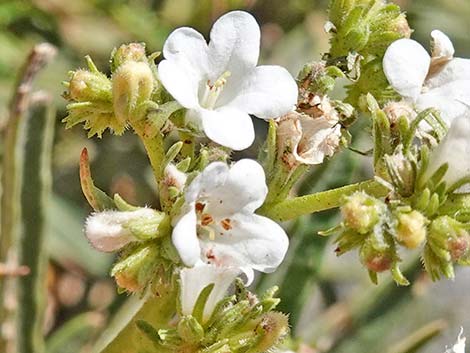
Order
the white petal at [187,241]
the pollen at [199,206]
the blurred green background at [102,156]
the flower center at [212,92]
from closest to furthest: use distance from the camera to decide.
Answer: the white petal at [187,241] < the pollen at [199,206] < the flower center at [212,92] < the blurred green background at [102,156]

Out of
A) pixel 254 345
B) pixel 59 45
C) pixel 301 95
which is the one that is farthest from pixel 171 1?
pixel 254 345

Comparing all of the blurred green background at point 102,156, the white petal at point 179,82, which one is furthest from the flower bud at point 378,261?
the blurred green background at point 102,156

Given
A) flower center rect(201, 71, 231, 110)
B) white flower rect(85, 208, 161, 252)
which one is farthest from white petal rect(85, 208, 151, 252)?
flower center rect(201, 71, 231, 110)

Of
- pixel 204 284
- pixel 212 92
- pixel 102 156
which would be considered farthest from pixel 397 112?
pixel 102 156

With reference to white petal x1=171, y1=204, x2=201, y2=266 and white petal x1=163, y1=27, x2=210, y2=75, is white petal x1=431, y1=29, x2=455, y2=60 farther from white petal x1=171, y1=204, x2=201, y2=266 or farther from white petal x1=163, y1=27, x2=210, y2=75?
white petal x1=171, y1=204, x2=201, y2=266

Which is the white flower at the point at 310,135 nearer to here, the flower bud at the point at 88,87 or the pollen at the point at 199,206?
the pollen at the point at 199,206

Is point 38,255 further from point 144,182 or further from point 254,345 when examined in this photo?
point 254,345

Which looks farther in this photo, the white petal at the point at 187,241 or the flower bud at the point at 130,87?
the flower bud at the point at 130,87
